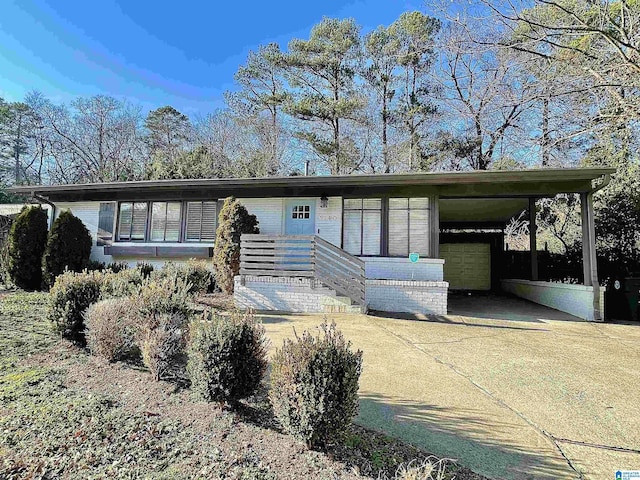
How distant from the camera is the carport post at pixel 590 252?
895 centimetres

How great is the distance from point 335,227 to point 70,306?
6764 mm

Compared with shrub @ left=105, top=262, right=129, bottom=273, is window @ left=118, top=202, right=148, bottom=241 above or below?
above

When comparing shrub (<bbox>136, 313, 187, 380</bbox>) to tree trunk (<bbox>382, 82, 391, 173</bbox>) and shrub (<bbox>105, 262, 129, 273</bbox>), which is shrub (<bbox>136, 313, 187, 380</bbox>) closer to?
shrub (<bbox>105, 262, 129, 273</bbox>)

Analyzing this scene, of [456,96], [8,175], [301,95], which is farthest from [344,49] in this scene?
[8,175]

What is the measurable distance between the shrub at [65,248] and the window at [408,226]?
8.95 metres

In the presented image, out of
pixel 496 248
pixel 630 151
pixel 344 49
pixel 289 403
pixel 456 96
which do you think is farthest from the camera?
pixel 344 49

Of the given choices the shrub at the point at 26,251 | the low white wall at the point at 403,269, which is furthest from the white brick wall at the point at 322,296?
the shrub at the point at 26,251

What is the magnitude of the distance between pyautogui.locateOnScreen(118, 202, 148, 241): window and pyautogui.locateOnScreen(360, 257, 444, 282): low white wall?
24.6 ft

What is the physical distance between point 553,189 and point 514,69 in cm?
456

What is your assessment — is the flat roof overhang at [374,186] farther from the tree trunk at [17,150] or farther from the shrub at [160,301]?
the tree trunk at [17,150]

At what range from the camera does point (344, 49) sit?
20750 mm

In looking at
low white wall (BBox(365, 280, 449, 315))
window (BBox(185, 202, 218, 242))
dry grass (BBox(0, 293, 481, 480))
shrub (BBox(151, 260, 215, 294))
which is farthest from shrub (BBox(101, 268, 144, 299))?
low white wall (BBox(365, 280, 449, 315))

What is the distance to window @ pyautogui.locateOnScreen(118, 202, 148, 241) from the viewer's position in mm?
12242

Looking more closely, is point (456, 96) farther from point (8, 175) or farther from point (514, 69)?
point (8, 175)
